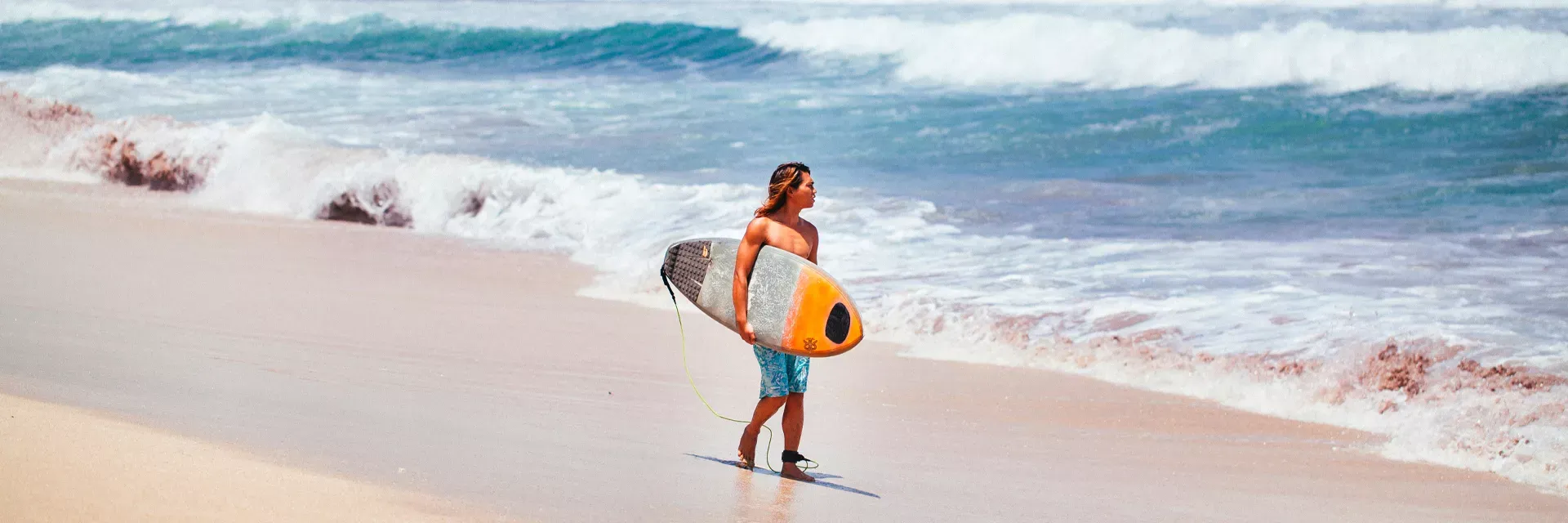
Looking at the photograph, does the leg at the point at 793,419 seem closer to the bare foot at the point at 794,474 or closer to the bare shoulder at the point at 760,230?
the bare foot at the point at 794,474

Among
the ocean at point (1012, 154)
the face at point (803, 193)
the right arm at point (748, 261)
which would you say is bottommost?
the ocean at point (1012, 154)

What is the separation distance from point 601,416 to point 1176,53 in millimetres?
16203

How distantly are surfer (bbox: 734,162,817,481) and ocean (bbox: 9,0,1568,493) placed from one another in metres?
2.28

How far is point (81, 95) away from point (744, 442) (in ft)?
59.6

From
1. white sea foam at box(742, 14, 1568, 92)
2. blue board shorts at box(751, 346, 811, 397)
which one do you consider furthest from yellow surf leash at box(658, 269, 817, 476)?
white sea foam at box(742, 14, 1568, 92)

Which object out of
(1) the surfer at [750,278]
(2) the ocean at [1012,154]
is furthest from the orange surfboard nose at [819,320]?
(2) the ocean at [1012,154]

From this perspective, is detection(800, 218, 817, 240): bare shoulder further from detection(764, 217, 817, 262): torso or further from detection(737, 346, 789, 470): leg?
detection(737, 346, 789, 470): leg

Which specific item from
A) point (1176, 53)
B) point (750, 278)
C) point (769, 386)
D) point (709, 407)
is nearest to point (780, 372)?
point (769, 386)

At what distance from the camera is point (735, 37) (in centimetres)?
2423

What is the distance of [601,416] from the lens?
465 centimetres

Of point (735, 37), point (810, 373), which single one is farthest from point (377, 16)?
point (810, 373)

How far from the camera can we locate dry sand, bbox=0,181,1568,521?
3.76 m

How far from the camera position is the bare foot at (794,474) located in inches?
156

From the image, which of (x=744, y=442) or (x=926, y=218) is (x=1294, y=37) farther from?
(x=744, y=442)
